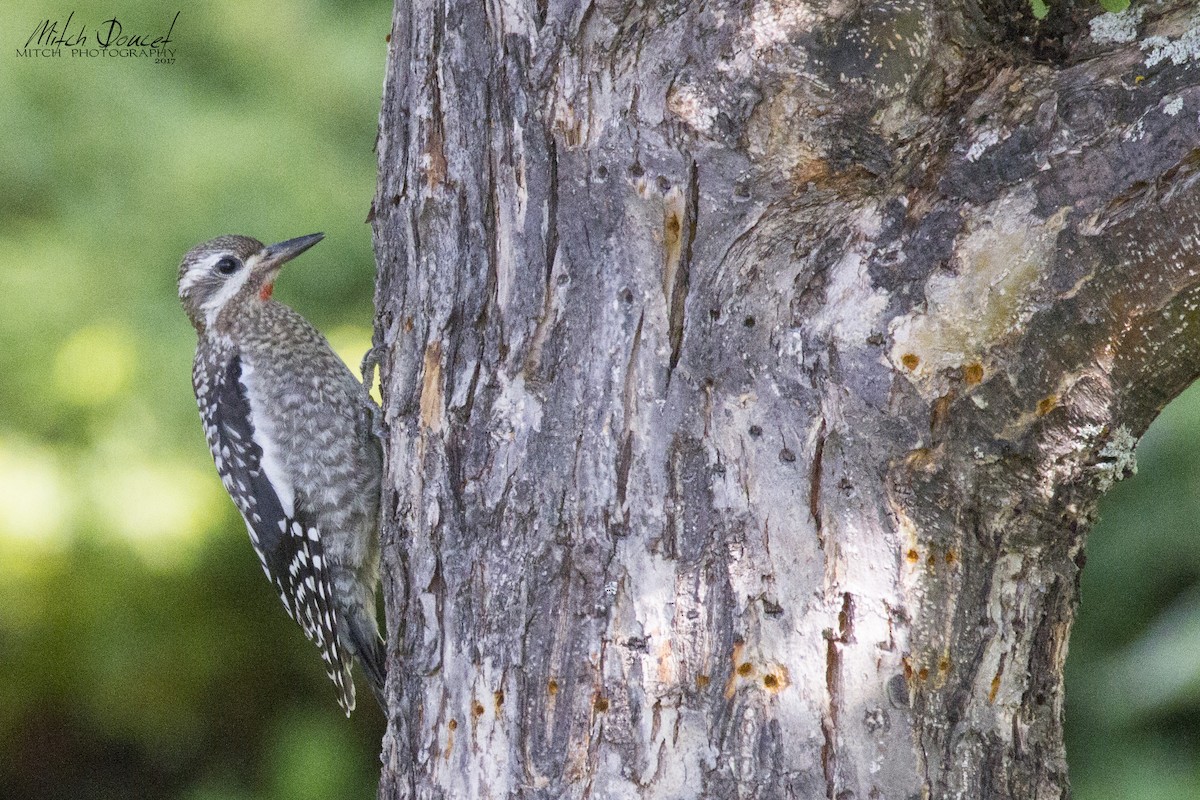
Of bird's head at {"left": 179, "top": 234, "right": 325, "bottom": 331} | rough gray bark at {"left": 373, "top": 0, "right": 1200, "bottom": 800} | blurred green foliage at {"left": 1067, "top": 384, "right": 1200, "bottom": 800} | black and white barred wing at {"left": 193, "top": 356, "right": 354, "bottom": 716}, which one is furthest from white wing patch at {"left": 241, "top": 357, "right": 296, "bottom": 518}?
blurred green foliage at {"left": 1067, "top": 384, "right": 1200, "bottom": 800}

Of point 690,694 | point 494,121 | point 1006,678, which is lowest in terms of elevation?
point 690,694

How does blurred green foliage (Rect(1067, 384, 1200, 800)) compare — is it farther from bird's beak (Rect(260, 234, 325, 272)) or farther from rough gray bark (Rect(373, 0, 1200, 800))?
bird's beak (Rect(260, 234, 325, 272))

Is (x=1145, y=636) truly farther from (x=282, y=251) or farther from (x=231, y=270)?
(x=231, y=270)

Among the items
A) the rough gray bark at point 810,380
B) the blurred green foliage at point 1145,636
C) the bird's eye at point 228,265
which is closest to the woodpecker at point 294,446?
the bird's eye at point 228,265

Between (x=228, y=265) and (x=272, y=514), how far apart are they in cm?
75

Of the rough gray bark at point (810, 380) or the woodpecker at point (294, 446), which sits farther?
the woodpecker at point (294, 446)

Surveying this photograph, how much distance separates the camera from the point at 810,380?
65.1 inches

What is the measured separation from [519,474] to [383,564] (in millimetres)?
418

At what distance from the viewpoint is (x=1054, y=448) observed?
1627 millimetres

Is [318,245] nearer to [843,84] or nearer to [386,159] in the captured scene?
[386,159]

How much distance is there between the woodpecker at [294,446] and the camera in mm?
3246

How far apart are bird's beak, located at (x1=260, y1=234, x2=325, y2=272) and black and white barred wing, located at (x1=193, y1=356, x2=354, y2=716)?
0.98ft

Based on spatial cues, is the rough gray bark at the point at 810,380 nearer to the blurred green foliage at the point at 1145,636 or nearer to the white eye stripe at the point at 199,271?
the blurred green foliage at the point at 1145,636

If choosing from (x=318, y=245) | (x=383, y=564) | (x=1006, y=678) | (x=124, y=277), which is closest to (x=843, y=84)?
(x=1006, y=678)
